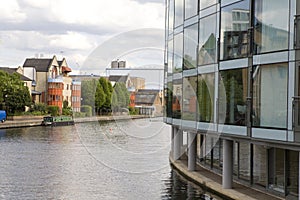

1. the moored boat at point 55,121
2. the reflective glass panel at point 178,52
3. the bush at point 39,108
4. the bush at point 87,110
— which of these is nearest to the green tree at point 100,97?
the bush at point 87,110

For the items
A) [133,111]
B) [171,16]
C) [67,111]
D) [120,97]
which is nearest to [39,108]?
[67,111]

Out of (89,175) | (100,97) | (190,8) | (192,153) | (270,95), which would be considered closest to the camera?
(270,95)

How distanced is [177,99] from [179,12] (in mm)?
4322

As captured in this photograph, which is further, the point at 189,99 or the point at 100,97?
the point at 100,97

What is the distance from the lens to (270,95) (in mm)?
17281

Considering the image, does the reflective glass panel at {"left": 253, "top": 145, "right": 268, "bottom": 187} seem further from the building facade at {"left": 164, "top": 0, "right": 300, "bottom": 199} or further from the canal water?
the canal water

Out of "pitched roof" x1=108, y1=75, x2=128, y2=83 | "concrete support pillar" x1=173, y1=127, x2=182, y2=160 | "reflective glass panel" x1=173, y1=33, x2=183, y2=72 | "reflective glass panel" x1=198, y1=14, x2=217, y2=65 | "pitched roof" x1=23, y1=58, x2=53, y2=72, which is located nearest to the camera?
"reflective glass panel" x1=198, y1=14, x2=217, y2=65

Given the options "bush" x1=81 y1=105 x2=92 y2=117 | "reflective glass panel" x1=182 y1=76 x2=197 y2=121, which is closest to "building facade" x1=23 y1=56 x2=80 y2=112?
"bush" x1=81 y1=105 x2=92 y2=117

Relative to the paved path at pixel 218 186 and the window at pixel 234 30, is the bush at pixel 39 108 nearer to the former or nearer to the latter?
the paved path at pixel 218 186

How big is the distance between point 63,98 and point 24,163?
8254cm

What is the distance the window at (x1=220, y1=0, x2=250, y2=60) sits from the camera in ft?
62.5

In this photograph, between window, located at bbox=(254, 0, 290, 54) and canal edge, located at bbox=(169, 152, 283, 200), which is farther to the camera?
canal edge, located at bbox=(169, 152, 283, 200)

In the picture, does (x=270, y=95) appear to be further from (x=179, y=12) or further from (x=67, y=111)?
(x=67, y=111)

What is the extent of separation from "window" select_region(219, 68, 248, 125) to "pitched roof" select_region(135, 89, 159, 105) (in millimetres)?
117267
